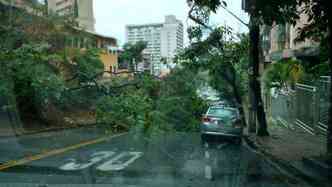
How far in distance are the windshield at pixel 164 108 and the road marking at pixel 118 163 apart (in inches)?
1.1

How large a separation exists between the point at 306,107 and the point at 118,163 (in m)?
13.7

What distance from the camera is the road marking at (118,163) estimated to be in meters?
11.3

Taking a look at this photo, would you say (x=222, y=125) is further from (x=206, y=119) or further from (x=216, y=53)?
(x=216, y=53)

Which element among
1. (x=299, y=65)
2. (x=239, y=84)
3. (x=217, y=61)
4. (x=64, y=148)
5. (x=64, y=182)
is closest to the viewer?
Answer: (x=64, y=182)

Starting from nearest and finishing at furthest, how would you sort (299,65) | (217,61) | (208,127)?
(208,127) < (217,61) < (299,65)

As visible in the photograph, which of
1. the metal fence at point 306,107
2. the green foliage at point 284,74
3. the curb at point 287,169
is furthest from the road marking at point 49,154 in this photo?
the green foliage at point 284,74

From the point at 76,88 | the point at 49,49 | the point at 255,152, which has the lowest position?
the point at 255,152

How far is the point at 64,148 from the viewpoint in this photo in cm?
1562

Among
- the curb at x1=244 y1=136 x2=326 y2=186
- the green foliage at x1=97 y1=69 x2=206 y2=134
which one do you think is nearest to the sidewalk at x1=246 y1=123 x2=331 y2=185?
the curb at x1=244 y1=136 x2=326 y2=186

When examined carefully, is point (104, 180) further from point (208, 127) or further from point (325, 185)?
point (208, 127)

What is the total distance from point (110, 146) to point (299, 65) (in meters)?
14.6

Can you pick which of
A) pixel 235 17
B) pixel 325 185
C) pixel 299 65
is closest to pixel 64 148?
pixel 325 185

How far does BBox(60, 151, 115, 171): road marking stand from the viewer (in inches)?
444

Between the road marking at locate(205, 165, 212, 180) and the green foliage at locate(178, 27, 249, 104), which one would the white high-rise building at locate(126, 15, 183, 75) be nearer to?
the green foliage at locate(178, 27, 249, 104)
